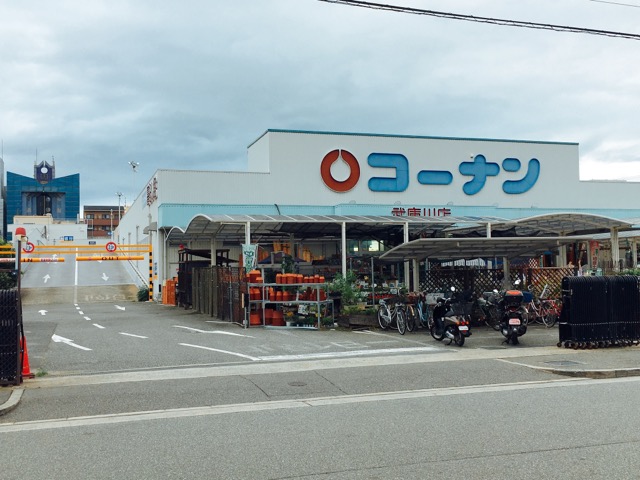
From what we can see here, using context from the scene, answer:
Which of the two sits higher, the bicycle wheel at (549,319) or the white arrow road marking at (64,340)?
the bicycle wheel at (549,319)

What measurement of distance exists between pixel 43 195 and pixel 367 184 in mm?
108492

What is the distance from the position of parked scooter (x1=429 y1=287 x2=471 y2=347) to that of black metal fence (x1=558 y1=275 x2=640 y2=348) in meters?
2.19

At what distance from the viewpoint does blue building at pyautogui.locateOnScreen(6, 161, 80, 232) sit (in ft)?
420

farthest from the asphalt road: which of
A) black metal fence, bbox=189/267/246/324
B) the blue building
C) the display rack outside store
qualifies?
the blue building

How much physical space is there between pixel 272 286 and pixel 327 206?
18.5 m

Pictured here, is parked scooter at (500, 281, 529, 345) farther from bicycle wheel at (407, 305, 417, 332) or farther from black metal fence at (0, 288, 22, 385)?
black metal fence at (0, 288, 22, 385)

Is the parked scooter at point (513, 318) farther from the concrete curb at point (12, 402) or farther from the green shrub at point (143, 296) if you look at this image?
the green shrub at point (143, 296)

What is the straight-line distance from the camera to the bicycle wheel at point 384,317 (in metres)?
18.6

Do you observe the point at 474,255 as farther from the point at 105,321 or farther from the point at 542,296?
the point at 105,321

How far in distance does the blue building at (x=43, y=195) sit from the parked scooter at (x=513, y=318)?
12478 centimetres

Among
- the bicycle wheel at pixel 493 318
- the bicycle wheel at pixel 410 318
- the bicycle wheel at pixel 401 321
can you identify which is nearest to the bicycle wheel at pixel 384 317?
the bicycle wheel at pixel 401 321

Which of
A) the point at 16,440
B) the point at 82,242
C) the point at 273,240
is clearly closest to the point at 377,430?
the point at 16,440

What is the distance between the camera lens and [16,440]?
7.45 m

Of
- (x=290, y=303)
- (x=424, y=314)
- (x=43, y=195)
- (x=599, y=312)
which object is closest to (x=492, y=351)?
(x=599, y=312)
